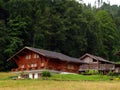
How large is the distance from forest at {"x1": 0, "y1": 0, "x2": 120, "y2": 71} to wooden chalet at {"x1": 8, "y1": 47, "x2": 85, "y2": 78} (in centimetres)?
1148

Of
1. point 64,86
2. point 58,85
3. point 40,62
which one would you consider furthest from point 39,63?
point 64,86

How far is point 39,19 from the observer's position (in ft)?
283

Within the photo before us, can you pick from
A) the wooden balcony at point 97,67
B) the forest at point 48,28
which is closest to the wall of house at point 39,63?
the wooden balcony at point 97,67

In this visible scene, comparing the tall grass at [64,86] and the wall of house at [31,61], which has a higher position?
the wall of house at [31,61]

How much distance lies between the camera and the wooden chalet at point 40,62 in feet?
197

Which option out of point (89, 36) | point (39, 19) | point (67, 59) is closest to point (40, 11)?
point (39, 19)

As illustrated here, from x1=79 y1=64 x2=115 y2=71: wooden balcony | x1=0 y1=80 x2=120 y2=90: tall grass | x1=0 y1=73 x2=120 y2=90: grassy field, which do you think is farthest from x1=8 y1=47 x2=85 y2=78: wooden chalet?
x1=0 y1=80 x2=120 y2=90: tall grass

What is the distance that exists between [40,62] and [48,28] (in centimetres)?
2437

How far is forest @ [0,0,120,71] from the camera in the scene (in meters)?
80.8

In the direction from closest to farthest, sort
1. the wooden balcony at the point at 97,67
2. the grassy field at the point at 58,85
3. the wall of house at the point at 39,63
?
the grassy field at the point at 58,85 < the wall of house at the point at 39,63 < the wooden balcony at the point at 97,67

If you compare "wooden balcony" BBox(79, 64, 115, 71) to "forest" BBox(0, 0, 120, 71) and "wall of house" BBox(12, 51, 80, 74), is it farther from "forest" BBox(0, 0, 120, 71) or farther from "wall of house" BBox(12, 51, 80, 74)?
"forest" BBox(0, 0, 120, 71)

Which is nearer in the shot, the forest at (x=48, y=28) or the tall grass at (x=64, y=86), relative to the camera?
the tall grass at (x=64, y=86)

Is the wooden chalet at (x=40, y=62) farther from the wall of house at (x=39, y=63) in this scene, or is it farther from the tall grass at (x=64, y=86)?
the tall grass at (x=64, y=86)

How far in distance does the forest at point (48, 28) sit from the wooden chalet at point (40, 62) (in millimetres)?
11481
